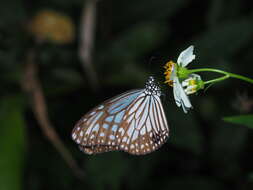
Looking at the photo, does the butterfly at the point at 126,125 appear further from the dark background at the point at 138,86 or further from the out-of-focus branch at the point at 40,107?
the out-of-focus branch at the point at 40,107

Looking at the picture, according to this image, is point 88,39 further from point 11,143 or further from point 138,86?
point 11,143

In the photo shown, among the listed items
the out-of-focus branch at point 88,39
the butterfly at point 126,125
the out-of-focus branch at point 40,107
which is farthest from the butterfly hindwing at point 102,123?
the out-of-focus branch at point 88,39

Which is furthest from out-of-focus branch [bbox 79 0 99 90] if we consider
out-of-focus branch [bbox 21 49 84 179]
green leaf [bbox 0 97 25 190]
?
green leaf [bbox 0 97 25 190]

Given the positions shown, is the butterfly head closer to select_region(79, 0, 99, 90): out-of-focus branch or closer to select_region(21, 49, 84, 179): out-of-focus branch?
Result: select_region(21, 49, 84, 179): out-of-focus branch

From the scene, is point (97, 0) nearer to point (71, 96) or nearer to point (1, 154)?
Answer: point (71, 96)

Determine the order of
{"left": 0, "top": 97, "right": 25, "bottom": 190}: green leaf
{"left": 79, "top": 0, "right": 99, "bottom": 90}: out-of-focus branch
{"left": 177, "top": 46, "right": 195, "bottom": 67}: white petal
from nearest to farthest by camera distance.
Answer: {"left": 177, "top": 46, "right": 195, "bottom": 67}: white petal, {"left": 0, "top": 97, "right": 25, "bottom": 190}: green leaf, {"left": 79, "top": 0, "right": 99, "bottom": 90}: out-of-focus branch
